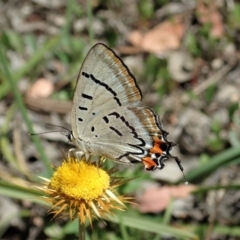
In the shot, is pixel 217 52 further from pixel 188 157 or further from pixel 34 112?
pixel 34 112

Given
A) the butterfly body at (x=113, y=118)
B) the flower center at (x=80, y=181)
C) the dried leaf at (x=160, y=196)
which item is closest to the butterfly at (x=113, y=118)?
the butterfly body at (x=113, y=118)

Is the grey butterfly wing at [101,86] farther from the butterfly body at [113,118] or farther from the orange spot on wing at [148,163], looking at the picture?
the orange spot on wing at [148,163]

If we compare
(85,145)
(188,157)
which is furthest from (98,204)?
(188,157)

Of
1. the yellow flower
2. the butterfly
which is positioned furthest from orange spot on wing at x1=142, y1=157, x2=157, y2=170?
the yellow flower

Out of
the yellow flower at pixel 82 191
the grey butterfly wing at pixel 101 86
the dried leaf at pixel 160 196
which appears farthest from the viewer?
the dried leaf at pixel 160 196

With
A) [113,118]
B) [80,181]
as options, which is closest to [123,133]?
[113,118]

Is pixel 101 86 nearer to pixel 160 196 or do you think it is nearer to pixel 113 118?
pixel 113 118

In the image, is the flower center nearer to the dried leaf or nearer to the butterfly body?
the butterfly body
